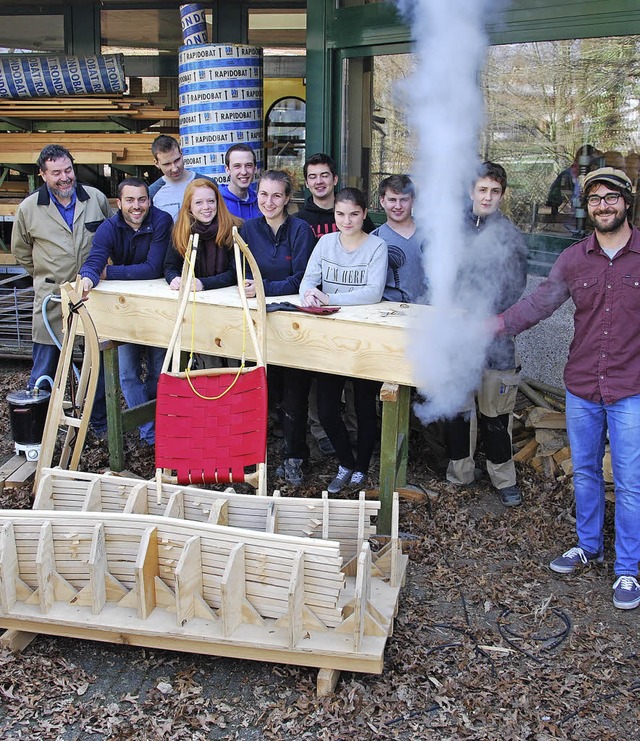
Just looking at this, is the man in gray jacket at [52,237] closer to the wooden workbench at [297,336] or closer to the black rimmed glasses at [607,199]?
the wooden workbench at [297,336]

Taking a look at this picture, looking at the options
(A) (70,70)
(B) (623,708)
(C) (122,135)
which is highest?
(A) (70,70)

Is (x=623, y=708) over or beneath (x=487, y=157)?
beneath

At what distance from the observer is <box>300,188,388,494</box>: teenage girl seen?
4336mm

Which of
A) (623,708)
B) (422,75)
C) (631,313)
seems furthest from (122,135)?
(623,708)

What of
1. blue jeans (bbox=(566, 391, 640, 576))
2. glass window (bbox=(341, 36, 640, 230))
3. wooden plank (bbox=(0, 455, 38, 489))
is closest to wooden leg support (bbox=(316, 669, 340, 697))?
blue jeans (bbox=(566, 391, 640, 576))

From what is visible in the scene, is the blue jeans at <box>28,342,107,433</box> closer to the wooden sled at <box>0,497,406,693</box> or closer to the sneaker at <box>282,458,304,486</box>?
the sneaker at <box>282,458,304,486</box>

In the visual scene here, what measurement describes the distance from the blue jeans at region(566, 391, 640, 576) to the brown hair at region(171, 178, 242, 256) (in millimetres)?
2114

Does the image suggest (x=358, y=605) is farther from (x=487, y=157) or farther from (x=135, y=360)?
(x=487, y=157)

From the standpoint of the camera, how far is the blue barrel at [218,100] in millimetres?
6906

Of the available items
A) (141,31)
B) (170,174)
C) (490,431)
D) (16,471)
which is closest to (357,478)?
(490,431)

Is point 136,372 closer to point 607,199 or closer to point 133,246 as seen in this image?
point 133,246

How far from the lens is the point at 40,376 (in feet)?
18.0

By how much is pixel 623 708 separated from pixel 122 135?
767 centimetres

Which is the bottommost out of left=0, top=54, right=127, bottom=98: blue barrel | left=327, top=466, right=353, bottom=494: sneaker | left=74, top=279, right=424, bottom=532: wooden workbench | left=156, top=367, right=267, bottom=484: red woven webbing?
left=327, top=466, right=353, bottom=494: sneaker
